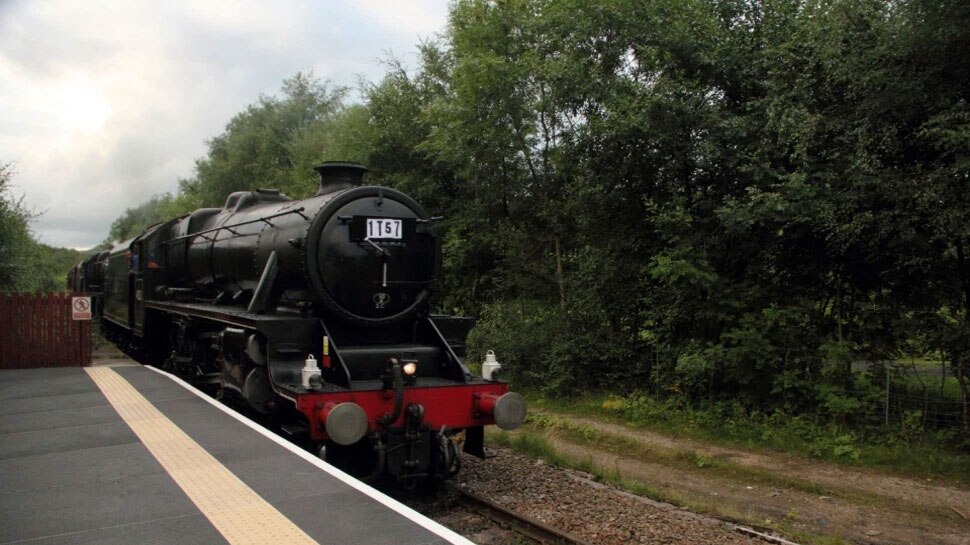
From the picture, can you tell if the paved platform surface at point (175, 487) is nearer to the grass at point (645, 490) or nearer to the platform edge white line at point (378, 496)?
the platform edge white line at point (378, 496)

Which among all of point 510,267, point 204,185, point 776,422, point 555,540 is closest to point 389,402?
point 555,540

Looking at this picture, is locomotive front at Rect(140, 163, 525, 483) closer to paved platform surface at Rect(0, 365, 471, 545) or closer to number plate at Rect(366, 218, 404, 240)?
number plate at Rect(366, 218, 404, 240)

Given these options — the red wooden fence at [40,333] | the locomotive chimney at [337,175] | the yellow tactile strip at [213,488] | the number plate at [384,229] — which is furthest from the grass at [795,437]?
the red wooden fence at [40,333]

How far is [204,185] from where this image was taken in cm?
3575

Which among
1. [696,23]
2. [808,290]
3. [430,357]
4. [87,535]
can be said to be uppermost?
[696,23]

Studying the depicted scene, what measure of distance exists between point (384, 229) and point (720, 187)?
16.5 feet

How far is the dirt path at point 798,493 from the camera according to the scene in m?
5.69

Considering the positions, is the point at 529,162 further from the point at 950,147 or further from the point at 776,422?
the point at 950,147

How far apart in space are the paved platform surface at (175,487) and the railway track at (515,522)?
1.55 m

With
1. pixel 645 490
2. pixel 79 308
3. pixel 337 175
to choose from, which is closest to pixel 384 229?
pixel 337 175

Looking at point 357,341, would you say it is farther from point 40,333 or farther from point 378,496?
point 40,333

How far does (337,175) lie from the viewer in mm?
7668

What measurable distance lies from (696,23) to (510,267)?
582 centimetres

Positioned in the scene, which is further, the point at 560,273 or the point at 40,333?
the point at 560,273
